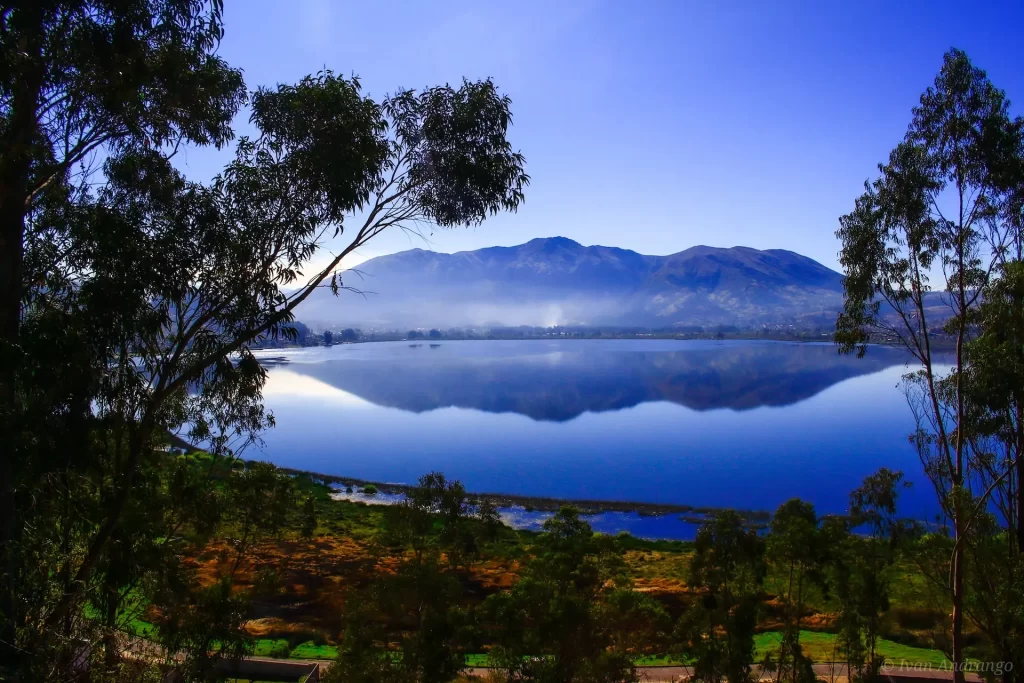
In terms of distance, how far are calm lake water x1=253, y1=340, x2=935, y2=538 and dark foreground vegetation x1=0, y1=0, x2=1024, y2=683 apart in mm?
12384

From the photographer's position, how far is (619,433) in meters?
33.7

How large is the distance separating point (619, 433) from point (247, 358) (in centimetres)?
3000

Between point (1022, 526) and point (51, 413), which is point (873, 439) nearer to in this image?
point (1022, 526)

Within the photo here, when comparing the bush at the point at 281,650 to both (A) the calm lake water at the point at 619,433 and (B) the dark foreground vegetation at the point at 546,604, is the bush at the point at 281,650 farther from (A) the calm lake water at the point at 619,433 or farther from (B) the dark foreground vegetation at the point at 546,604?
(A) the calm lake water at the point at 619,433

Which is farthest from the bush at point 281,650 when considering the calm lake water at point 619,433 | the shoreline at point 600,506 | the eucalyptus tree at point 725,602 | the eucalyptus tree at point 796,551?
the calm lake water at point 619,433

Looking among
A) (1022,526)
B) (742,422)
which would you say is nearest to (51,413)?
(1022,526)

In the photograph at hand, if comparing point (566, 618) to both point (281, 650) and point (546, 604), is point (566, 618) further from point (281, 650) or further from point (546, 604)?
point (281, 650)

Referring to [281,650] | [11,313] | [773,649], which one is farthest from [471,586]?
[11,313]

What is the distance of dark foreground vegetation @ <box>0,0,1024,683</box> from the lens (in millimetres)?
4125

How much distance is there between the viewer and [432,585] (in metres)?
6.46

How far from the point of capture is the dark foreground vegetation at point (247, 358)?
4125 mm

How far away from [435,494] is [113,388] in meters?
3.84

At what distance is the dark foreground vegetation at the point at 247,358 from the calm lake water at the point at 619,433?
12.4m

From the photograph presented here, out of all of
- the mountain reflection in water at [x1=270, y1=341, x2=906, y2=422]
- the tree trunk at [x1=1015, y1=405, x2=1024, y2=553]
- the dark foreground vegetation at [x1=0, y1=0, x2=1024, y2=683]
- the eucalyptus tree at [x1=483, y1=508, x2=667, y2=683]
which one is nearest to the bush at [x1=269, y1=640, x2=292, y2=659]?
the dark foreground vegetation at [x1=0, y1=0, x2=1024, y2=683]
